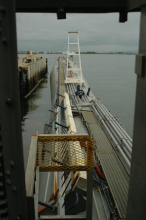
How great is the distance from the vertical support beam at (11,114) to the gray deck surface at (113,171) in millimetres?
3411

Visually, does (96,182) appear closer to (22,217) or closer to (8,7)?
(22,217)

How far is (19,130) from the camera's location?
2197 mm

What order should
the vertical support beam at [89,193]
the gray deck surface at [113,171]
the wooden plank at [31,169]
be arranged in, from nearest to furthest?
the wooden plank at [31,169]
the vertical support beam at [89,193]
the gray deck surface at [113,171]

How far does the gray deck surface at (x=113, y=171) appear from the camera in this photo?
5547 millimetres

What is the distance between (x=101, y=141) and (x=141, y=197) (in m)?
6.50

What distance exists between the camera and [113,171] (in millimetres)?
6785

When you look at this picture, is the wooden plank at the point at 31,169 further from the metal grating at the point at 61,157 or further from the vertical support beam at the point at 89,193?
the vertical support beam at the point at 89,193

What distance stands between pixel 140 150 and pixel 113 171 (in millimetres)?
4452

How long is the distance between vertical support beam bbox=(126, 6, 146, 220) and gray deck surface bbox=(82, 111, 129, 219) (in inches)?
103

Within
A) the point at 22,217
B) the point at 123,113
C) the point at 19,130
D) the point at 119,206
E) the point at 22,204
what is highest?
the point at 19,130

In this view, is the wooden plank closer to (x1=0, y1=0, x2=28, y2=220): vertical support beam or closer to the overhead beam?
(x1=0, y1=0, x2=28, y2=220): vertical support beam

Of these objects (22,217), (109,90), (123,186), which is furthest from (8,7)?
(109,90)

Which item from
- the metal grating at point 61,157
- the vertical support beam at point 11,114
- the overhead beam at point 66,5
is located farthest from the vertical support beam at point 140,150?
the metal grating at point 61,157

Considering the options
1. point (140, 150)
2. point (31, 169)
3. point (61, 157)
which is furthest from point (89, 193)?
point (140, 150)
